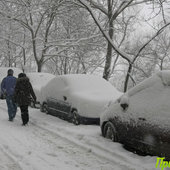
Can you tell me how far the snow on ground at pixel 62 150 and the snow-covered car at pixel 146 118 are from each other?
26 centimetres

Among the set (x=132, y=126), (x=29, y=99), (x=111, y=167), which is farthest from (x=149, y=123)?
(x=29, y=99)

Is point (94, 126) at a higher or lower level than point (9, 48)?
lower

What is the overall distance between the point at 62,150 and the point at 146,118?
2.00 m

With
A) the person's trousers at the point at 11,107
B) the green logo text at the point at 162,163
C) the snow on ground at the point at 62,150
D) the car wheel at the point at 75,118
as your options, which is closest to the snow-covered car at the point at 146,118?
the green logo text at the point at 162,163

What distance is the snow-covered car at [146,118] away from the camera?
536cm

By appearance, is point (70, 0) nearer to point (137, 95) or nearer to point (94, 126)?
point (94, 126)

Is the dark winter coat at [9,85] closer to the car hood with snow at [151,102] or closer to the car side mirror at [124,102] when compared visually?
the car hood with snow at [151,102]

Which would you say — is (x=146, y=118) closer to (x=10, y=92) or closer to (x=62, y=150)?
(x=62, y=150)

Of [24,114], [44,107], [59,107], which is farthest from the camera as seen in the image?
[44,107]

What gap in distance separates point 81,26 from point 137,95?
19471mm

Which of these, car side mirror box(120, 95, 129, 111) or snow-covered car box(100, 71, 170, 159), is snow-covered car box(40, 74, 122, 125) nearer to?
snow-covered car box(100, 71, 170, 159)

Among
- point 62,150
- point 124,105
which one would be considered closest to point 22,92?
point 62,150

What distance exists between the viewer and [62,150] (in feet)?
21.2

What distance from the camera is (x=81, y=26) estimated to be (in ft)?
82.3
